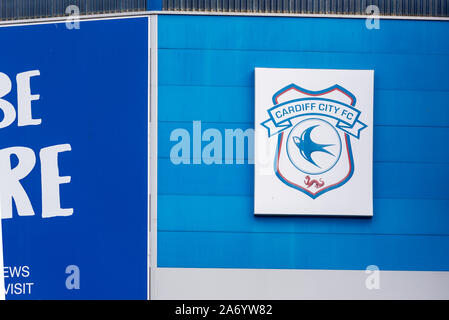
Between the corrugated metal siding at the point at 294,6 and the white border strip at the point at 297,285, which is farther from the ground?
the corrugated metal siding at the point at 294,6

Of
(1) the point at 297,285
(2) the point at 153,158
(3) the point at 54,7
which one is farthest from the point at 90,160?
(1) the point at 297,285

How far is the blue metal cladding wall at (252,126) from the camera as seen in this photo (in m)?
12.0

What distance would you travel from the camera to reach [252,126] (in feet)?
39.7

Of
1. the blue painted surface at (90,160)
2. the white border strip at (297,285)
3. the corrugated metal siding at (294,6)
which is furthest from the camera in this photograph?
the corrugated metal siding at (294,6)

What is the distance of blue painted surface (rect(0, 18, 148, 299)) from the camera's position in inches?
476

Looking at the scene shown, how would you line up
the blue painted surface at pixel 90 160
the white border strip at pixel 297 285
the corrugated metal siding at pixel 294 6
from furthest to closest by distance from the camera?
the corrugated metal siding at pixel 294 6, the blue painted surface at pixel 90 160, the white border strip at pixel 297 285

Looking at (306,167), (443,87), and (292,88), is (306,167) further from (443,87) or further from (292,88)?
(443,87)

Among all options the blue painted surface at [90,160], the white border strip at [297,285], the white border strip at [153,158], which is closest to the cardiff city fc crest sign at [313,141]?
the white border strip at [297,285]

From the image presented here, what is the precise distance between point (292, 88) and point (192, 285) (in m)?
2.94

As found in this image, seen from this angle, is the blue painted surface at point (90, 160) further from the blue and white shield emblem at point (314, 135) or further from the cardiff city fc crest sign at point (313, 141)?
the blue and white shield emblem at point (314, 135)

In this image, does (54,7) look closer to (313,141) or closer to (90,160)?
(90,160)

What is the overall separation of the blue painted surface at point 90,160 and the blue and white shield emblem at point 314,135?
6.02 feet

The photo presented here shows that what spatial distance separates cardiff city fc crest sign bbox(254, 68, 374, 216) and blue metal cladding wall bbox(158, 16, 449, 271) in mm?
159

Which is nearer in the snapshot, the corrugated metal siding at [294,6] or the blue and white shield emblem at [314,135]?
the blue and white shield emblem at [314,135]
